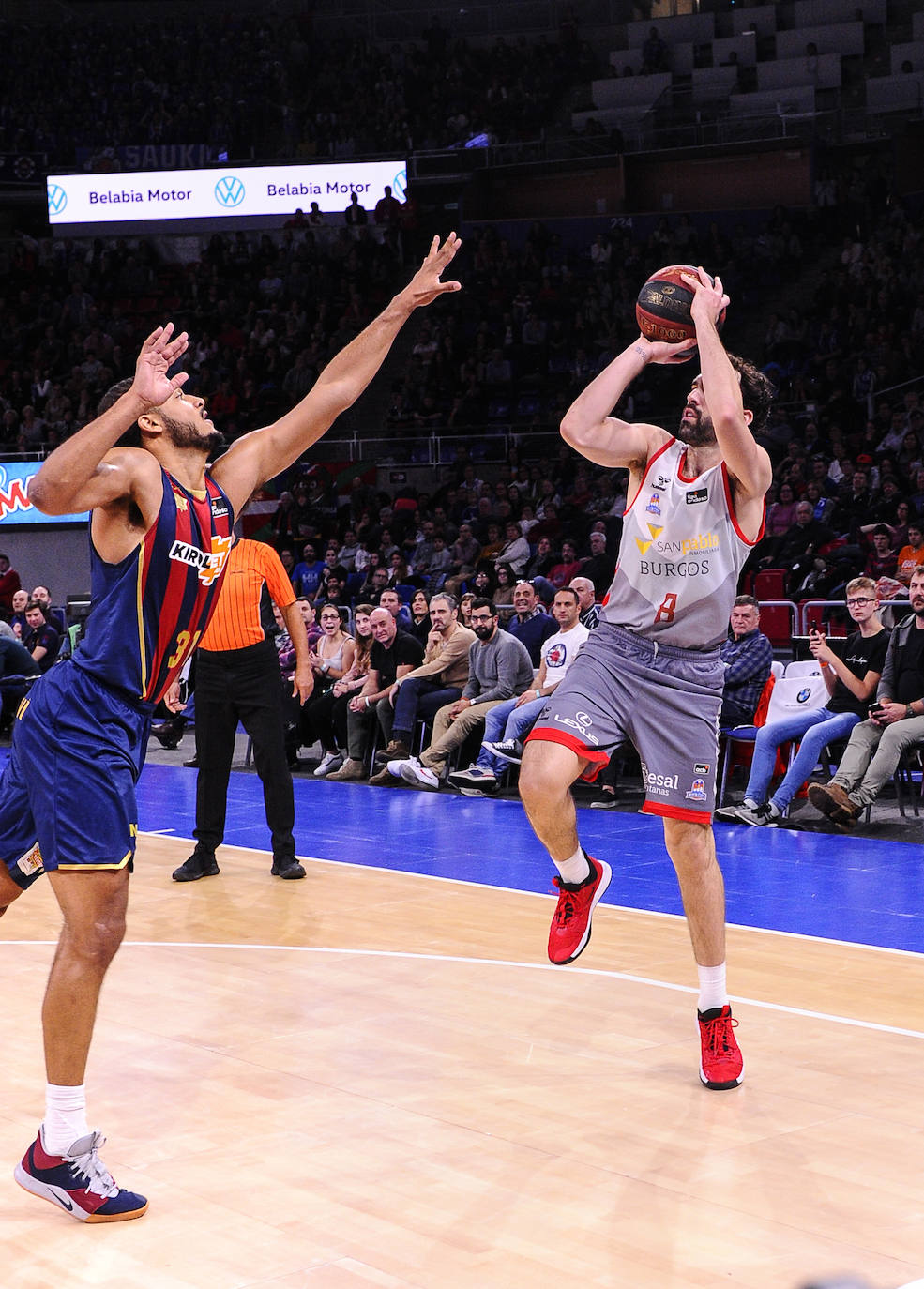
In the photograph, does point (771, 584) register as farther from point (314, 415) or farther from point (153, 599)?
point (153, 599)

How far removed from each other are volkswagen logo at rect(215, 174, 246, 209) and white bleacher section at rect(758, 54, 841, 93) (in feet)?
29.5

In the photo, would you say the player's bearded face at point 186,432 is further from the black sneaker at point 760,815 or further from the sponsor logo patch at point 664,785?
the black sneaker at point 760,815

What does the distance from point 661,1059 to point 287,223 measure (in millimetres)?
21981

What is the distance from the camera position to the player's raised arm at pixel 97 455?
316 centimetres

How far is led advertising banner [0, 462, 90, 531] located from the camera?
1866cm

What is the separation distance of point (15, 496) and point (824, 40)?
1473 centimetres

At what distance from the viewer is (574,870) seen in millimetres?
4438

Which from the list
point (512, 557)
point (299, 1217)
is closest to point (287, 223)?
point (512, 557)

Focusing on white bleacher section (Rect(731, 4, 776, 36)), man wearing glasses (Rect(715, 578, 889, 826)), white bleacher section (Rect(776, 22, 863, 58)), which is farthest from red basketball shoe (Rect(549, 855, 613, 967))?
white bleacher section (Rect(731, 4, 776, 36))

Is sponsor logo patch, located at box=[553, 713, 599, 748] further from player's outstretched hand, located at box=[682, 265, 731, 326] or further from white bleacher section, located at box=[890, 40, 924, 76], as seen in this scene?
white bleacher section, located at box=[890, 40, 924, 76]

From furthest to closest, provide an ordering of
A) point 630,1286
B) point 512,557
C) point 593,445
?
1. point 512,557
2. point 593,445
3. point 630,1286

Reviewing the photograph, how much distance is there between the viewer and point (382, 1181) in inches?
139

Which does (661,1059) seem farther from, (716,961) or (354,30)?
(354,30)

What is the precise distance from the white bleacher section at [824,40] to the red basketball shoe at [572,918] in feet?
71.2
